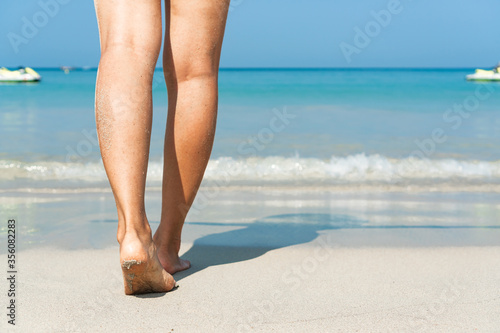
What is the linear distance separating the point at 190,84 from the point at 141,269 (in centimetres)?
47

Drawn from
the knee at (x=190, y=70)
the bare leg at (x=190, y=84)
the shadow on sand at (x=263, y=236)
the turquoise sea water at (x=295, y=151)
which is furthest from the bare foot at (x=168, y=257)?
the turquoise sea water at (x=295, y=151)

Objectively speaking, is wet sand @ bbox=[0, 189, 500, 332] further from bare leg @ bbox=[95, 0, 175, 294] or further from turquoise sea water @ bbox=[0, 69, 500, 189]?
turquoise sea water @ bbox=[0, 69, 500, 189]

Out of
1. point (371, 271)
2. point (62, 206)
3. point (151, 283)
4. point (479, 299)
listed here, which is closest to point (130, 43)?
point (151, 283)

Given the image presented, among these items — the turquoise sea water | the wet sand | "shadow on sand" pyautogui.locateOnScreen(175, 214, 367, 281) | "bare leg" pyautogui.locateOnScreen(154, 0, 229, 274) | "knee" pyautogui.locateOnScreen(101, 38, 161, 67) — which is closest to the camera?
the wet sand

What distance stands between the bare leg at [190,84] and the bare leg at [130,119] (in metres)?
0.08

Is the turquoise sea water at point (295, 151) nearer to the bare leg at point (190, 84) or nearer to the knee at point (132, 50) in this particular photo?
the bare leg at point (190, 84)

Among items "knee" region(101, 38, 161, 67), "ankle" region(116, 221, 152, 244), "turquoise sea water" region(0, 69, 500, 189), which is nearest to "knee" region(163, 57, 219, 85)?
"knee" region(101, 38, 161, 67)

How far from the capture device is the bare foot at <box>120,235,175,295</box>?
111 cm

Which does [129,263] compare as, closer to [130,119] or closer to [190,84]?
[130,119]

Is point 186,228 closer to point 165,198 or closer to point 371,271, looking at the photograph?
point 165,198

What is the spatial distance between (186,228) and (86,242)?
379 millimetres

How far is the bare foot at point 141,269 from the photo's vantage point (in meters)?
1.11

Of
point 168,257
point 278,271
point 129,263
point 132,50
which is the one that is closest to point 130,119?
point 132,50

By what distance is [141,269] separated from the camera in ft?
3.76
